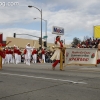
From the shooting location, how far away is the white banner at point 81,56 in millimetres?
14070

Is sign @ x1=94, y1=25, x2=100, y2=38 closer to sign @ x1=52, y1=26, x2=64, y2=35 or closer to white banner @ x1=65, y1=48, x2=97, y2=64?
sign @ x1=52, y1=26, x2=64, y2=35

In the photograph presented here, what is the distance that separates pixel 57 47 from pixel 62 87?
6159mm

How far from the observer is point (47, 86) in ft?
26.7

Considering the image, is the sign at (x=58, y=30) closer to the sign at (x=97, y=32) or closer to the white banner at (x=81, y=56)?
the sign at (x=97, y=32)

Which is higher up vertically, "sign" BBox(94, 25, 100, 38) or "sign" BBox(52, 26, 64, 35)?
"sign" BBox(52, 26, 64, 35)

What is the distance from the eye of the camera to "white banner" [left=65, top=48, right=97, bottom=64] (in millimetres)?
14070

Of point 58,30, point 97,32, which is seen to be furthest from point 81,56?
point 58,30

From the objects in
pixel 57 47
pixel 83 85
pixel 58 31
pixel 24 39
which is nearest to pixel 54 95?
pixel 83 85

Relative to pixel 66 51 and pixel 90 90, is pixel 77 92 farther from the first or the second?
pixel 66 51

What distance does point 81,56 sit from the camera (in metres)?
14.2

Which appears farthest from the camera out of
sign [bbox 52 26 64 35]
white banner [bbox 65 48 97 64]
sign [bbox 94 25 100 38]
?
sign [bbox 52 26 64 35]

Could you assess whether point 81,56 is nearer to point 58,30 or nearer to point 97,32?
point 97,32

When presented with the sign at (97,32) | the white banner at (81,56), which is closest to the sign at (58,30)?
the sign at (97,32)

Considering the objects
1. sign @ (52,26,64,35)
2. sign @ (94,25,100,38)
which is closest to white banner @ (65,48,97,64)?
sign @ (94,25,100,38)
